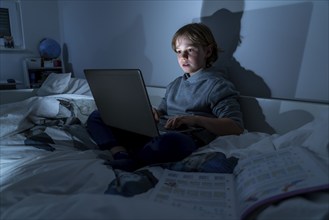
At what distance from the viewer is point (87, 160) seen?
0.67 metres

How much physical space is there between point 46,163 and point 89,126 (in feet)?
1.15

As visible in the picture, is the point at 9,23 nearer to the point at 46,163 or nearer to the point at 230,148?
the point at 46,163

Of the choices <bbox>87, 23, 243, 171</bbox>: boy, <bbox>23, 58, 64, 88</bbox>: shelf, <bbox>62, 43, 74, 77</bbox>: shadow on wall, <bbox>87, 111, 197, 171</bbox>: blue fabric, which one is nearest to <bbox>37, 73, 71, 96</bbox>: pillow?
<bbox>23, 58, 64, 88</bbox>: shelf

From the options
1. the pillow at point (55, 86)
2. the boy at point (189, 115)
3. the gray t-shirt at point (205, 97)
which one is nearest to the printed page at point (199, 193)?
the boy at point (189, 115)

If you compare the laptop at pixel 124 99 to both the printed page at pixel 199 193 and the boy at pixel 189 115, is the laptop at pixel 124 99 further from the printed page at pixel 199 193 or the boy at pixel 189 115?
the printed page at pixel 199 193

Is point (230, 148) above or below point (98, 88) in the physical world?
below

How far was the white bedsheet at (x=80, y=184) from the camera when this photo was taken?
0.36 metres

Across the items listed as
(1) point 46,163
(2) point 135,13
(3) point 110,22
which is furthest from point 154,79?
(1) point 46,163

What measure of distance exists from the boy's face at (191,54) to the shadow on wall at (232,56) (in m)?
0.16

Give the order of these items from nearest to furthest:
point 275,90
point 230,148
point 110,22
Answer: point 230,148 < point 275,90 < point 110,22

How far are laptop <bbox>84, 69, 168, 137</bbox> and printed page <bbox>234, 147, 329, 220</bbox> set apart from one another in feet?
0.93

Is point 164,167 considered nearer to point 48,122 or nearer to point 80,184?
point 80,184

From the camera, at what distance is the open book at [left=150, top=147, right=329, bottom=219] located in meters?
0.42

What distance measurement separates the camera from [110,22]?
196 centimetres
